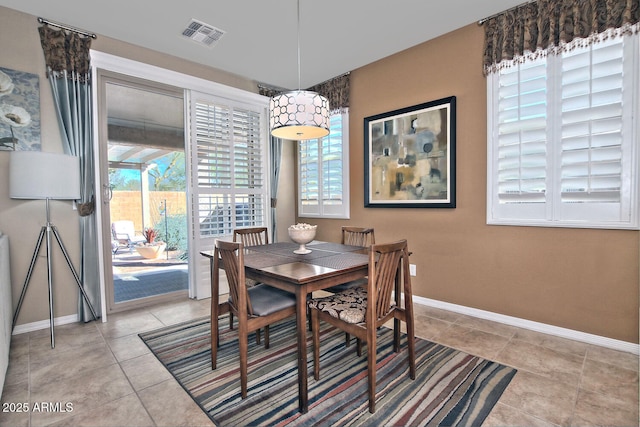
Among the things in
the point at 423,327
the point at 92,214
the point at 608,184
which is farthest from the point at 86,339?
the point at 608,184

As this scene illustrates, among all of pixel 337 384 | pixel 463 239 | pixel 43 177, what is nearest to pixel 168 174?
pixel 43 177

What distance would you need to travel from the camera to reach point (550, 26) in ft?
7.91

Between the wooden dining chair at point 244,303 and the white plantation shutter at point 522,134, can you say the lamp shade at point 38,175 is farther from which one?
the white plantation shutter at point 522,134

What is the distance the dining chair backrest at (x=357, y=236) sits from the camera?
286cm

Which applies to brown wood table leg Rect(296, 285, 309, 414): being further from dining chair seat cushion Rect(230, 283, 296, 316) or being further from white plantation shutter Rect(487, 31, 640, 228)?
white plantation shutter Rect(487, 31, 640, 228)

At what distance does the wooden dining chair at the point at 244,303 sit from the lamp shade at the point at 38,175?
4.91 ft

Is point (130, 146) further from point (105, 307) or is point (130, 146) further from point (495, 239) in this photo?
point (495, 239)

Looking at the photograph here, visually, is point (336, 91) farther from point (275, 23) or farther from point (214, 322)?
point (214, 322)

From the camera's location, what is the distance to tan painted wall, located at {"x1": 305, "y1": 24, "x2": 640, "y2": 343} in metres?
2.29

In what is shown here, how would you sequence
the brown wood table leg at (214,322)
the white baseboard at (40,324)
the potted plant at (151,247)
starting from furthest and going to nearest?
1. the potted plant at (151,247)
2. the white baseboard at (40,324)
3. the brown wood table leg at (214,322)

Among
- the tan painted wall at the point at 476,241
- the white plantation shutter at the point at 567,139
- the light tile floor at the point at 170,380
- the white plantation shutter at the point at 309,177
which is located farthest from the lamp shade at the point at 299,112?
the white plantation shutter at the point at 309,177

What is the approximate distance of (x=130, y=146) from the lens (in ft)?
12.8

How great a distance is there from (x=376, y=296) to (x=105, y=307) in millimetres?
2776

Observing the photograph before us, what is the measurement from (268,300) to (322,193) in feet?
8.11
